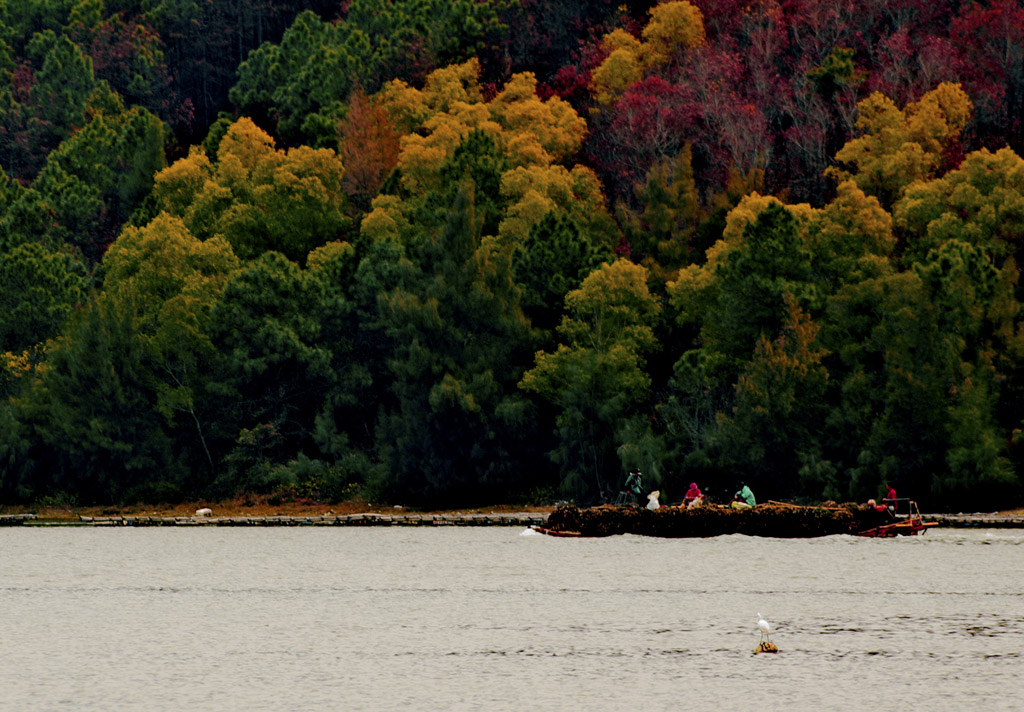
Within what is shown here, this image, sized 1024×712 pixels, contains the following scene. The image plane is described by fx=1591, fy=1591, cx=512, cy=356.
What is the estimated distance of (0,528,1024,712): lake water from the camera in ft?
69.6

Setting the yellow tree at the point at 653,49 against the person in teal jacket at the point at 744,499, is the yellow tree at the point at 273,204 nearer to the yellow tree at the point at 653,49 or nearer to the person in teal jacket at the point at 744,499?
the yellow tree at the point at 653,49

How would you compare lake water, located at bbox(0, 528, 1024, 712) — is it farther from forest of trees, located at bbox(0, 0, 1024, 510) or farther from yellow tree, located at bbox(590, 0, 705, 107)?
yellow tree, located at bbox(590, 0, 705, 107)

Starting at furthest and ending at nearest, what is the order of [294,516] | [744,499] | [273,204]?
1. [273,204]
2. [294,516]
3. [744,499]

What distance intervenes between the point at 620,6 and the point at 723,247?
111ft

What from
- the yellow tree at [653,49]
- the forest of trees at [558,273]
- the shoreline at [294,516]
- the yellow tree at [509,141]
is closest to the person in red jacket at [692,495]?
the shoreline at [294,516]

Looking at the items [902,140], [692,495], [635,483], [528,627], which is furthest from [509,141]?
[528,627]

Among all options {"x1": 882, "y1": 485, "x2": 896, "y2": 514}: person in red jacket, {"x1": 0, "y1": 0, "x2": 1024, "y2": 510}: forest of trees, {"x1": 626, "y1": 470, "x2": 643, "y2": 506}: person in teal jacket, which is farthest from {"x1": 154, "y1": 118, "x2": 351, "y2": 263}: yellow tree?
{"x1": 882, "y1": 485, "x2": 896, "y2": 514}: person in red jacket

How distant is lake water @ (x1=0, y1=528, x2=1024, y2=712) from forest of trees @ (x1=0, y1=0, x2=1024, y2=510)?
15.5m

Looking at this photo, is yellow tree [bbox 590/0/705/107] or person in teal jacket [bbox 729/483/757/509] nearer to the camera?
person in teal jacket [bbox 729/483/757/509]

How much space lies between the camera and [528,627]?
2841cm

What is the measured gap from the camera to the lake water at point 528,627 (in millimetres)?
21219

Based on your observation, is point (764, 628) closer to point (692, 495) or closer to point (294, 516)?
point (692, 495)

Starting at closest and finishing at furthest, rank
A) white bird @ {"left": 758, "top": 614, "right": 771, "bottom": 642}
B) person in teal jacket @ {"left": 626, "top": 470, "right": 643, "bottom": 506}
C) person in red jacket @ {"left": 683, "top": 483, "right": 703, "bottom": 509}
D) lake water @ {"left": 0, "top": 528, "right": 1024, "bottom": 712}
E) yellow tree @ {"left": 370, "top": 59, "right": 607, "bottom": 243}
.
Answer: lake water @ {"left": 0, "top": 528, "right": 1024, "bottom": 712} < white bird @ {"left": 758, "top": 614, "right": 771, "bottom": 642} < person in red jacket @ {"left": 683, "top": 483, "right": 703, "bottom": 509} < person in teal jacket @ {"left": 626, "top": 470, "right": 643, "bottom": 506} < yellow tree @ {"left": 370, "top": 59, "right": 607, "bottom": 243}

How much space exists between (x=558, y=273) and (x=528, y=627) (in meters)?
44.7
